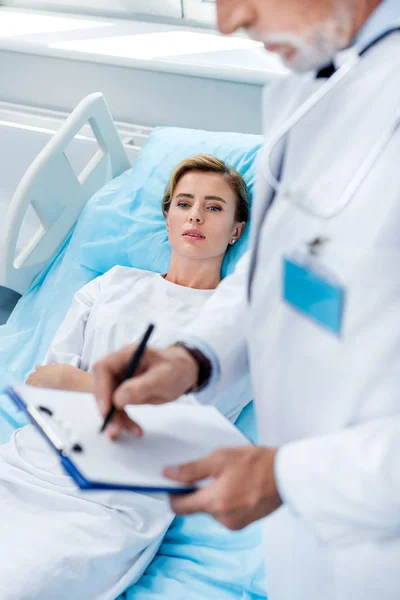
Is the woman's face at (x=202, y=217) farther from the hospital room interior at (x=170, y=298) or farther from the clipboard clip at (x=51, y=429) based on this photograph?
the clipboard clip at (x=51, y=429)

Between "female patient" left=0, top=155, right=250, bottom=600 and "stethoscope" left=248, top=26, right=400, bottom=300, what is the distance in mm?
803

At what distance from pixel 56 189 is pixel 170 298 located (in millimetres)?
672

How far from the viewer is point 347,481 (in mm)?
800

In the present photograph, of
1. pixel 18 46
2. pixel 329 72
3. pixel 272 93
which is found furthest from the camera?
pixel 18 46

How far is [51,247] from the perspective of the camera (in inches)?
98.3

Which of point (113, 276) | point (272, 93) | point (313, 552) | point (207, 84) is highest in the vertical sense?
point (272, 93)

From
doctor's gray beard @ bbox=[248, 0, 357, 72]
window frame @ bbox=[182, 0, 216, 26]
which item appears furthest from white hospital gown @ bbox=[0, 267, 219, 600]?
window frame @ bbox=[182, 0, 216, 26]

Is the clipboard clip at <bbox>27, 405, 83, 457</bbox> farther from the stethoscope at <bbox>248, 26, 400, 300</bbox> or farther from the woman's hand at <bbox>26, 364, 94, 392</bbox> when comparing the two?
the woman's hand at <bbox>26, 364, 94, 392</bbox>

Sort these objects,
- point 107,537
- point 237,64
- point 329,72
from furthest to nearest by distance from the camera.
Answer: point 237,64 < point 107,537 < point 329,72

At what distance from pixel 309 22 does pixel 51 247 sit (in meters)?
1.79

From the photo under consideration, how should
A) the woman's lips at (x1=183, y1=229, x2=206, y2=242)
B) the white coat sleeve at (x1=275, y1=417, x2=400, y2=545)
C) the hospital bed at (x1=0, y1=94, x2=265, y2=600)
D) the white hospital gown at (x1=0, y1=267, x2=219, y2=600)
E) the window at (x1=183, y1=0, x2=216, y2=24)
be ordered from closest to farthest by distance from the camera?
the white coat sleeve at (x1=275, y1=417, x2=400, y2=545), the white hospital gown at (x1=0, y1=267, x2=219, y2=600), the woman's lips at (x1=183, y1=229, x2=206, y2=242), the hospital bed at (x1=0, y1=94, x2=265, y2=600), the window at (x1=183, y1=0, x2=216, y2=24)

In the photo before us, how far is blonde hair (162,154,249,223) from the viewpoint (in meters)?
2.14

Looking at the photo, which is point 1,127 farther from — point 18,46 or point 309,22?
point 309,22

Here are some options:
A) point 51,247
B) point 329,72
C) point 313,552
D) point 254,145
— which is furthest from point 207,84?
point 313,552
